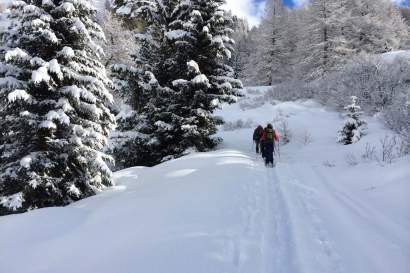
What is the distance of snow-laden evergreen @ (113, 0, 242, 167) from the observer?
48.1 feet

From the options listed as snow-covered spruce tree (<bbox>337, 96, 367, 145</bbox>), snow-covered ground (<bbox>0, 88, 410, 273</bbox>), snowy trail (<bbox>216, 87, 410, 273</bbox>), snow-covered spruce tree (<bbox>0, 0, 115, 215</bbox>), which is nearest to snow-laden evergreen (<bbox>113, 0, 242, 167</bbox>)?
snow-covered ground (<bbox>0, 88, 410, 273</bbox>)

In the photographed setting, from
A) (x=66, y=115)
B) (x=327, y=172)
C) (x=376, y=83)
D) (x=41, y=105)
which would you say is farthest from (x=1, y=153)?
(x=376, y=83)

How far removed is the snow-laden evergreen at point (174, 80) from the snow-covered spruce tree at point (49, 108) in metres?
5.14

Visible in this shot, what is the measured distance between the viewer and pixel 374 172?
29.7 feet

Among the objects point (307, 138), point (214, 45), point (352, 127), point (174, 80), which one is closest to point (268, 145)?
point (174, 80)

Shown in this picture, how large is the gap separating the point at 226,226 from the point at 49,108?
6.56 metres

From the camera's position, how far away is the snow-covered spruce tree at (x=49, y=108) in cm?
846

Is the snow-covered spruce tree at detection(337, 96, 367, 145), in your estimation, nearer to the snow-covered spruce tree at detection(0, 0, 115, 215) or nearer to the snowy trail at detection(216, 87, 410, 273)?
the snowy trail at detection(216, 87, 410, 273)

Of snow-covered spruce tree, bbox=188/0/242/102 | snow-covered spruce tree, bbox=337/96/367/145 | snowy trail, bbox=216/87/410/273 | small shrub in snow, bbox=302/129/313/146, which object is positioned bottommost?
snowy trail, bbox=216/87/410/273

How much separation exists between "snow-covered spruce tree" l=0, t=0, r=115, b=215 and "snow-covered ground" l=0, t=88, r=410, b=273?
4.48 feet

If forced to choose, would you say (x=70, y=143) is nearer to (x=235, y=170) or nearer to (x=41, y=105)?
(x=41, y=105)

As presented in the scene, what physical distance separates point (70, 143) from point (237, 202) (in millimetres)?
5306

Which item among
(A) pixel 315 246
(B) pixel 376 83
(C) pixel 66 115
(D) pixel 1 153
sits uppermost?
(B) pixel 376 83

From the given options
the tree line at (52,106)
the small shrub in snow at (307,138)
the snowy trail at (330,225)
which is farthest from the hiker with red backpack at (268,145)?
the tree line at (52,106)
